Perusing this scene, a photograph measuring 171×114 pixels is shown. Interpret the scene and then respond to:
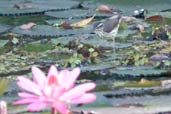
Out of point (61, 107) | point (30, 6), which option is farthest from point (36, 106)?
point (30, 6)

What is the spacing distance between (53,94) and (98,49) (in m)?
1.77

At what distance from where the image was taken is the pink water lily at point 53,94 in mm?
635

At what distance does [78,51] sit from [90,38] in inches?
11.5

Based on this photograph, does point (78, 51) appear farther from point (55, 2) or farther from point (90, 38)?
point (55, 2)

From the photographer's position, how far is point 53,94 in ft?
2.13

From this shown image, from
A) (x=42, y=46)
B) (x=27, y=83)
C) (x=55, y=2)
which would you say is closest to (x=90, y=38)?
(x=42, y=46)

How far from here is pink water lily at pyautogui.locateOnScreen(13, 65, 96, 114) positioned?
635 millimetres

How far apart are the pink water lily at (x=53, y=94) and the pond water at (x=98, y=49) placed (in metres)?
0.29

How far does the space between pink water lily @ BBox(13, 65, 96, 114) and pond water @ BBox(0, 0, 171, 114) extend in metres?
0.29

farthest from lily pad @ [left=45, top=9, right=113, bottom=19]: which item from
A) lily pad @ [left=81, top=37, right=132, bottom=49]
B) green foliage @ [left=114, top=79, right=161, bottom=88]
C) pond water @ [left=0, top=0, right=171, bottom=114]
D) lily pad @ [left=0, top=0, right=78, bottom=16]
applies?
green foliage @ [left=114, top=79, right=161, bottom=88]

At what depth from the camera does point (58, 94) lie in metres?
0.65

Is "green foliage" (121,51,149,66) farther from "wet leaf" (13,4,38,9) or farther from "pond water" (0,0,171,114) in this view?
"wet leaf" (13,4,38,9)

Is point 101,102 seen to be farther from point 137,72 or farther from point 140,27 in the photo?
point 140,27

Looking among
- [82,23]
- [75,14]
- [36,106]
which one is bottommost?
[36,106]
